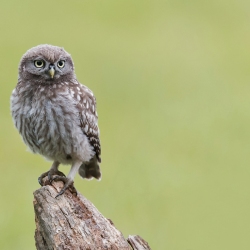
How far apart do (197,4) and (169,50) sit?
115 inches

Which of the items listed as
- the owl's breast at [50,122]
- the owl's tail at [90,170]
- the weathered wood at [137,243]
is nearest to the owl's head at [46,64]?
the owl's breast at [50,122]

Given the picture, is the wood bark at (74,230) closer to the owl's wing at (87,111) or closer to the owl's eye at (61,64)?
the owl's wing at (87,111)

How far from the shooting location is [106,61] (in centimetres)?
1584

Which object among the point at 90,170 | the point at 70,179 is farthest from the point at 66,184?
the point at 90,170

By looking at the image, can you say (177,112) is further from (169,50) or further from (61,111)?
(61,111)

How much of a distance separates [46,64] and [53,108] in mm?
391

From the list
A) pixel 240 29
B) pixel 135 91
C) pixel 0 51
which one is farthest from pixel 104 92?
pixel 240 29

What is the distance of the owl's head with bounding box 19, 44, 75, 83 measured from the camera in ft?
25.0

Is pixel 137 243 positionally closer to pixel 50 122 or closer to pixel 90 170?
pixel 50 122

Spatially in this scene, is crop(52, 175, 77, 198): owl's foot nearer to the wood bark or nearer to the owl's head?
the wood bark

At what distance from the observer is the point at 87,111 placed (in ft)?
26.0

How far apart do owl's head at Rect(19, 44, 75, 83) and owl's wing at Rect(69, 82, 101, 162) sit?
7.1 inches

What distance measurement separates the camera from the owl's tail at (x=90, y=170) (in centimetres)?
853

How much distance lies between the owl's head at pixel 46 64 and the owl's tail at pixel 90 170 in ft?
3.46
